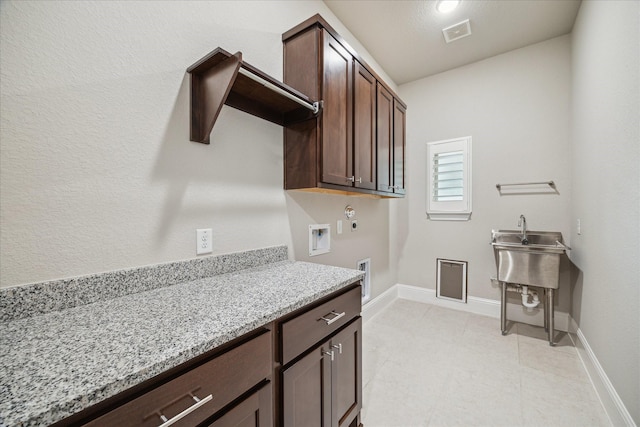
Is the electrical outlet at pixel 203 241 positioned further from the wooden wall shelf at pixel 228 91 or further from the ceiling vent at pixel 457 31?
the ceiling vent at pixel 457 31

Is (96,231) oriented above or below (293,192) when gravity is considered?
below

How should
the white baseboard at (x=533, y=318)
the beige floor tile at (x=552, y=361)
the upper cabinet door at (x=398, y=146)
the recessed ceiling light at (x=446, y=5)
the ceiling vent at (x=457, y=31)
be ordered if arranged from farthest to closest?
1. the upper cabinet door at (x=398, y=146)
2. the ceiling vent at (x=457, y=31)
3. the recessed ceiling light at (x=446, y=5)
4. the beige floor tile at (x=552, y=361)
5. the white baseboard at (x=533, y=318)

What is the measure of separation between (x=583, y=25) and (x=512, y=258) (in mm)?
1924

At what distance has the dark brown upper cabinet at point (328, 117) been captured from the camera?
154 cm

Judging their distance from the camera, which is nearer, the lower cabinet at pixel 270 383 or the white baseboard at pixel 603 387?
the lower cabinet at pixel 270 383

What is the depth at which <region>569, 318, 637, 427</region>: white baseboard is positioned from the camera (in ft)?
4.31

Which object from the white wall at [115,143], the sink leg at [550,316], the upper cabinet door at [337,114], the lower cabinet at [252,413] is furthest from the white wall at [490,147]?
the lower cabinet at [252,413]

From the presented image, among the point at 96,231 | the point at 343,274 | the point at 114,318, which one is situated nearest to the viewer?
the point at 114,318

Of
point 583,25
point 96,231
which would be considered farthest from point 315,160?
point 583,25

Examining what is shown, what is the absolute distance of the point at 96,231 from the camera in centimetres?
95

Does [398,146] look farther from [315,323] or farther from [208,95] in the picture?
[315,323]

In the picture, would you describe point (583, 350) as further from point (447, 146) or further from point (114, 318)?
point (114, 318)

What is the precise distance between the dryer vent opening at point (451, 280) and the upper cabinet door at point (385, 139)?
1.38 metres

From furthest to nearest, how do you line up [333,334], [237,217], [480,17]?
1. [480,17]
2. [237,217]
3. [333,334]
